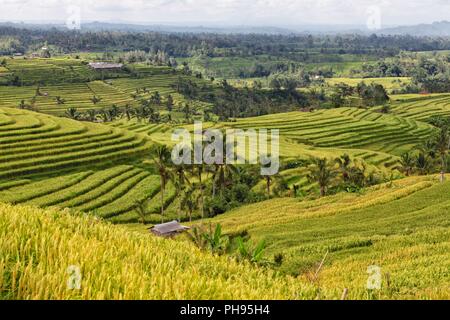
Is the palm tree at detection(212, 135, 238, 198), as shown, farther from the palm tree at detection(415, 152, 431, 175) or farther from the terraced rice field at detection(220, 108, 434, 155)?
the terraced rice field at detection(220, 108, 434, 155)

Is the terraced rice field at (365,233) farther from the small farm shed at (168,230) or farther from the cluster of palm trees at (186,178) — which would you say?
the cluster of palm trees at (186,178)

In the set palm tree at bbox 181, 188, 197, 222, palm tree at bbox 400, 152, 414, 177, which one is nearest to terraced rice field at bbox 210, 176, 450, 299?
palm tree at bbox 181, 188, 197, 222

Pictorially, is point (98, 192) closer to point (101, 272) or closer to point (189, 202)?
point (189, 202)

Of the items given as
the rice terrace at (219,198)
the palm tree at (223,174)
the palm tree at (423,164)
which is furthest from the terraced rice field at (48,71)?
the palm tree at (423,164)

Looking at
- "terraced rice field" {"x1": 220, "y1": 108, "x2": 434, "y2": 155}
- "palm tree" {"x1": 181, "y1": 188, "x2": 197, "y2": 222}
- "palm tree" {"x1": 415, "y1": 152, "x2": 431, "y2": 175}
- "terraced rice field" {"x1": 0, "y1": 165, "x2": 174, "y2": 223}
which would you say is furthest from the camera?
"terraced rice field" {"x1": 220, "y1": 108, "x2": 434, "y2": 155}

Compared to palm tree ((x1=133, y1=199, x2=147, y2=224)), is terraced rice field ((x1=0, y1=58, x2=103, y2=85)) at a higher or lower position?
higher
